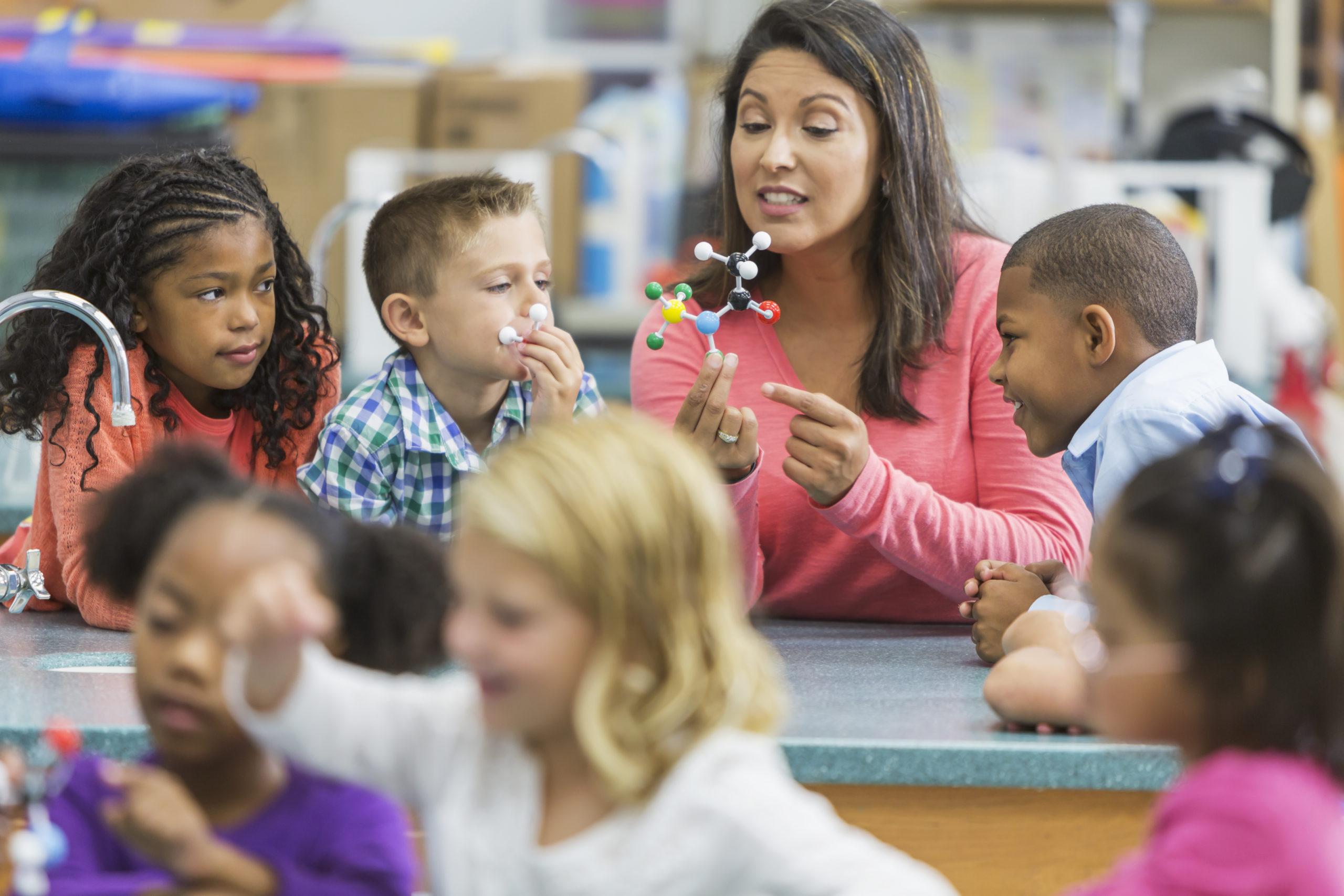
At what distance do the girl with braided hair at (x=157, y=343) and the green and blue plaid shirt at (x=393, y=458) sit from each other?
73 mm

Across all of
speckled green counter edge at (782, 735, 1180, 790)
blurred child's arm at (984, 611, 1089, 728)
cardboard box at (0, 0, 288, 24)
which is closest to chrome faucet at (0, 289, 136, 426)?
speckled green counter edge at (782, 735, 1180, 790)

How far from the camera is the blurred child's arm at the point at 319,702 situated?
2.76 feet

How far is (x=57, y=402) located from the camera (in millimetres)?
1542

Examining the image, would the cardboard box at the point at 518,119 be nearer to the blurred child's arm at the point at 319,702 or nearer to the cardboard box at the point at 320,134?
the cardboard box at the point at 320,134

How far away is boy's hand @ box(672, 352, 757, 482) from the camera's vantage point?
147 cm

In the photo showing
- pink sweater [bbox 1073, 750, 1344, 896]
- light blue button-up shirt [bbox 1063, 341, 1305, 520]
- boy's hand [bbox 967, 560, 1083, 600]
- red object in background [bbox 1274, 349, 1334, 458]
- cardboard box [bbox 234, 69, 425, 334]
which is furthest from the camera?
cardboard box [bbox 234, 69, 425, 334]

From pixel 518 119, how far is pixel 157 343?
9.58 ft

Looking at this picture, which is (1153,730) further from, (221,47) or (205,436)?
(221,47)

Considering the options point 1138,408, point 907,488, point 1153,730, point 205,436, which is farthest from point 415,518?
point 1153,730

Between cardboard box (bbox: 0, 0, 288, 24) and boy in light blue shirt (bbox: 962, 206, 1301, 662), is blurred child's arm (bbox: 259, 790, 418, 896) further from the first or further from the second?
cardboard box (bbox: 0, 0, 288, 24)

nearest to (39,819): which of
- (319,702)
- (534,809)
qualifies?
(319,702)

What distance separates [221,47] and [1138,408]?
137 inches

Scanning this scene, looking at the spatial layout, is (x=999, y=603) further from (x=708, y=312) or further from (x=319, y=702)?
(x=319, y=702)

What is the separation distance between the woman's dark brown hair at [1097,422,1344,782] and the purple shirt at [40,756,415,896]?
435 mm
